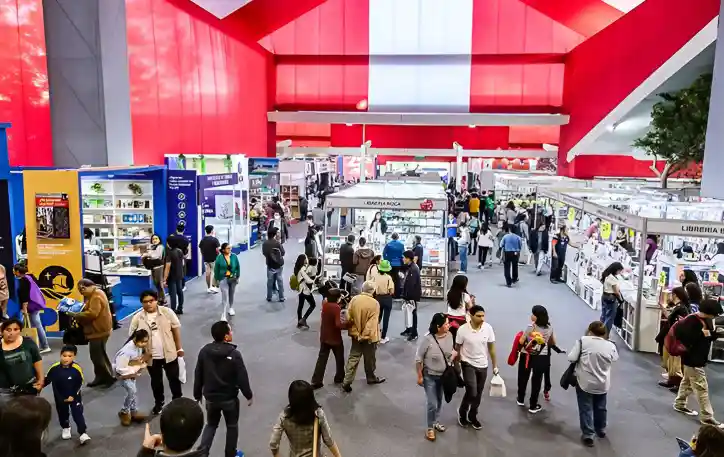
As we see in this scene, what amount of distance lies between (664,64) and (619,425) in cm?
1075

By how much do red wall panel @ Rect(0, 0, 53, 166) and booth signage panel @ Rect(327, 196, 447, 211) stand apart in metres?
6.06

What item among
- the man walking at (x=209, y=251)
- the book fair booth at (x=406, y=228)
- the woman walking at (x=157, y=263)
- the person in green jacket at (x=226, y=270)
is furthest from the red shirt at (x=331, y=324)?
the man walking at (x=209, y=251)

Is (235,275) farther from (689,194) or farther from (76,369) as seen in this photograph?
(689,194)

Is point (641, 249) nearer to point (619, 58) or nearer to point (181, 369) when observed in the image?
point (181, 369)

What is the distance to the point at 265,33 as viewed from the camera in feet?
66.7

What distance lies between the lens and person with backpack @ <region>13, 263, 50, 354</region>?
687 centimetres

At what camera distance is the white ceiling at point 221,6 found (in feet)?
49.9

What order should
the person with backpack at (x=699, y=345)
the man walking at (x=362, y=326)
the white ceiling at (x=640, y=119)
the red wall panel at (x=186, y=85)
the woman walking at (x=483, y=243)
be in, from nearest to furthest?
the person with backpack at (x=699, y=345) < the man walking at (x=362, y=326) < the red wall panel at (x=186, y=85) < the white ceiling at (x=640, y=119) < the woman walking at (x=483, y=243)

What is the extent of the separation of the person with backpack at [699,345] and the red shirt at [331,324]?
3.48 meters

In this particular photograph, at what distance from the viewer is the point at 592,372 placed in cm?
495

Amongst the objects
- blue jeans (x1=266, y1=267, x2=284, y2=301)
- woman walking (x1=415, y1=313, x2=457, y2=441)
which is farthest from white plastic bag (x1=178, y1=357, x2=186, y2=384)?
blue jeans (x1=266, y1=267, x2=284, y2=301)

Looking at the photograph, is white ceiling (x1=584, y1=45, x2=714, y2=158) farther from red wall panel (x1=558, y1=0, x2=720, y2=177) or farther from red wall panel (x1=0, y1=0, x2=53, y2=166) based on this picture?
red wall panel (x1=0, y1=0, x2=53, y2=166)

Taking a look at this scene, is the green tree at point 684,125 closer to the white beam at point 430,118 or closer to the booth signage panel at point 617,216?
the booth signage panel at point 617,216

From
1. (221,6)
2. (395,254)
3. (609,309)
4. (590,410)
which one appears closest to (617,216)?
(609,309)
